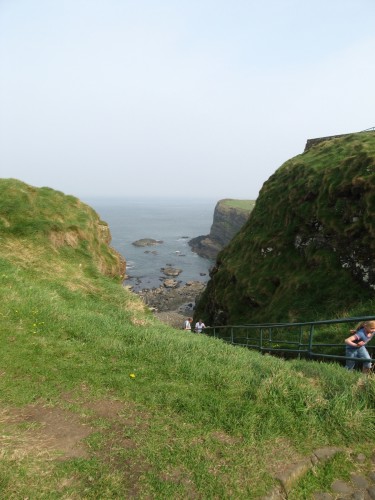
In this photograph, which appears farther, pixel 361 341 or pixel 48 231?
pixel 48 231

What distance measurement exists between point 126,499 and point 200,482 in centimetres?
98

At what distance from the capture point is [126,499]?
3904 mm

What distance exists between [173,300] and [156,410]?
58.9m

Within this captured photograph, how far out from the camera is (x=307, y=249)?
21422 millimetres

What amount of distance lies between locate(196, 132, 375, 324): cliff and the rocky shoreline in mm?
23204

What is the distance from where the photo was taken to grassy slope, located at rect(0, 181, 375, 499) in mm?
4152

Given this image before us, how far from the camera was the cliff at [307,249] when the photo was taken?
17.6 meters

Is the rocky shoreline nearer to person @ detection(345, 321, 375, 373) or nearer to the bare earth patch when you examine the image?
person @ detection(345, 321, 375, 373)

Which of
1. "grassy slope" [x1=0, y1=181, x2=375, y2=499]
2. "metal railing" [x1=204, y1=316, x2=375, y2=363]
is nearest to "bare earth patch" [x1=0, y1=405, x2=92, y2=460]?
"grassy slope" [x1=0, y1=181, x2=375, y2=499]

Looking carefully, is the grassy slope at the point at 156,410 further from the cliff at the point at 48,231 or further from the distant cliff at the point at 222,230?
the distant cliff at the point at 222,230

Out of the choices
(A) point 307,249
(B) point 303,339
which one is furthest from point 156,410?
(A) point 307,249

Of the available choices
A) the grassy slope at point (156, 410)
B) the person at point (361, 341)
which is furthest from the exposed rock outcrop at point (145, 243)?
the person at point (361, 341)

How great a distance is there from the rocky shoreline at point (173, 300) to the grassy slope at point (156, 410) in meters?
41.8

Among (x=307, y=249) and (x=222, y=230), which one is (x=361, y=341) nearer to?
(x=307, y=249)
